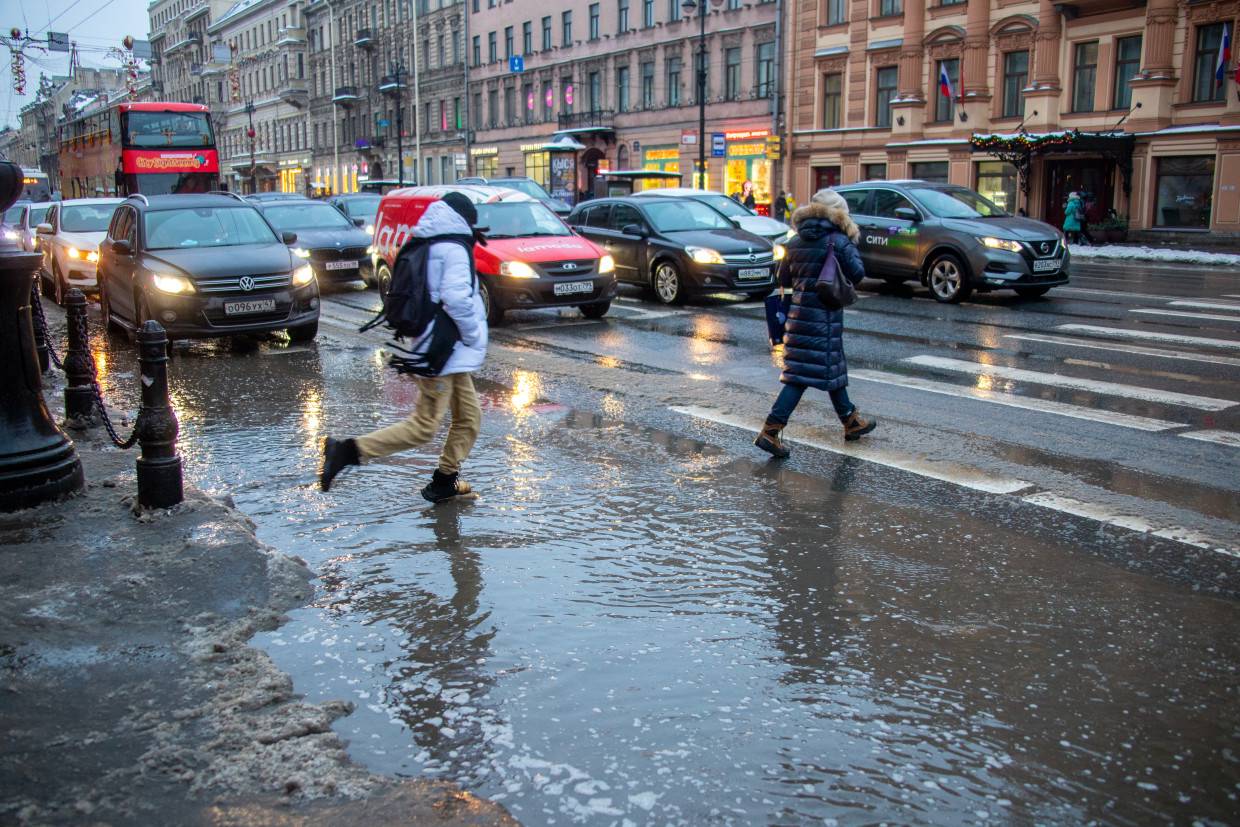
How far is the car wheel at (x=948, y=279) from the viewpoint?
1597cm

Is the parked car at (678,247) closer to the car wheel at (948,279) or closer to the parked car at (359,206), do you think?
the car wheel at (948,279)

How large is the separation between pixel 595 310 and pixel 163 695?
11.6m

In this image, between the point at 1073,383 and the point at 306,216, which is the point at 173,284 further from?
the point at 306,216

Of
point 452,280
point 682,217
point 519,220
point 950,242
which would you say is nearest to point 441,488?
point 452,280

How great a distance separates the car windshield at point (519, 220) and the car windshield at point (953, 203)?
576 centimetres

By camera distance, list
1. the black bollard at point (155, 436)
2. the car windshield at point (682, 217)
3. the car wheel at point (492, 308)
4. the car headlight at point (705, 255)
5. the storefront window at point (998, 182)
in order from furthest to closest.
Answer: the storefront window at point (998, 182) → the car windshield at point (682, 217) → the car headlight at point (705, 255) → the car wheel at point (492, 308) → the black bollard at point (155, 436)

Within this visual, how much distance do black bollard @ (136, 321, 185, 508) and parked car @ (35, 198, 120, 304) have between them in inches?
471

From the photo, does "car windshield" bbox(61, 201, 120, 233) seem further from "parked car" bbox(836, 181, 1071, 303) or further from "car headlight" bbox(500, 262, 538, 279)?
"parked car" bbox(836, 181, 1071, 303)

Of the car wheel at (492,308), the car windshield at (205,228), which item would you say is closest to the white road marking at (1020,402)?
the car wheel at (492,308)

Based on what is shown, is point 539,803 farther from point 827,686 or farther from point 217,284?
point 217,284

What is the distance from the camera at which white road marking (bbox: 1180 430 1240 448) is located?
743 centimetres

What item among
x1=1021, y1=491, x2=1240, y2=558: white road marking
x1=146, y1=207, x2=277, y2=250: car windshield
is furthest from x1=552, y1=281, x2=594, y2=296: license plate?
x1=1021, y1=491, x2=1240, y2=558: white road marking

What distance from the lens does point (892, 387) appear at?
9.60 metres

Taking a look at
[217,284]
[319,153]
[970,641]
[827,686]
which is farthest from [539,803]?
[319,153]
